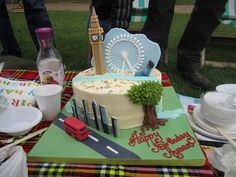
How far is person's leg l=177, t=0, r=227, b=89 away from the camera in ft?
6.43

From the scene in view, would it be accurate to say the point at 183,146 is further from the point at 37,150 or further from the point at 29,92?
the point at 29,92

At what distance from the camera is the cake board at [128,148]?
2.47ft

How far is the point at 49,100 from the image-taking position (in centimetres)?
96

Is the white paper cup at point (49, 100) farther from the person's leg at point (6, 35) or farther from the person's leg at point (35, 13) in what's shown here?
the person's leg at point (6, 35)

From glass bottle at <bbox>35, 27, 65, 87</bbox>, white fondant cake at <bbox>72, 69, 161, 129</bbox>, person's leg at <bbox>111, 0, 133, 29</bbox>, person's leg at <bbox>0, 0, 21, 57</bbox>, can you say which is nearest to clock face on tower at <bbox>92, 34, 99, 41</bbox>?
white fondant cake at <bbox>72, 69, 161, 129</bbox>

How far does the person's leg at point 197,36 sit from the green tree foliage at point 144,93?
4.10 feet

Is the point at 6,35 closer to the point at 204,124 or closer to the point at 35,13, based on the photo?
the point at 35,13

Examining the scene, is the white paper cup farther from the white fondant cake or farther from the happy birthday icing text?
the happy birthday icing text

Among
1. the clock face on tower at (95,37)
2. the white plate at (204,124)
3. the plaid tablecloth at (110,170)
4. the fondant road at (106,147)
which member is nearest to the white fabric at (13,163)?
the plaid tablecloth at (110,170)

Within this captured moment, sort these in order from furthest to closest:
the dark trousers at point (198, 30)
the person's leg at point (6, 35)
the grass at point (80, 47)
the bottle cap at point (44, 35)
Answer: the person's leg at point (6, 35) < the grass at point (80, 47) < the dark trousers at point (198, 30) < the bottle cap at point (44, 35)

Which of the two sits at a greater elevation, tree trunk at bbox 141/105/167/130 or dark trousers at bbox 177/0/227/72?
tree trunk at bbox 141/105/167/130

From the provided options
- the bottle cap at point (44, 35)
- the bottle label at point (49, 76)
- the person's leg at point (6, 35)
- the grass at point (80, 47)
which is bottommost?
the grass at point (80, 47)

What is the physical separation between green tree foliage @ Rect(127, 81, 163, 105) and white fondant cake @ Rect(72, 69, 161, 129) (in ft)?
0.07

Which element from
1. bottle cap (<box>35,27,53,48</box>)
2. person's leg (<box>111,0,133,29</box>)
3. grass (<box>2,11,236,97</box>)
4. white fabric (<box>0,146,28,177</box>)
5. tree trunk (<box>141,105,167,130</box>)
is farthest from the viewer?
grass (<box>2,11,236,97</box>)
